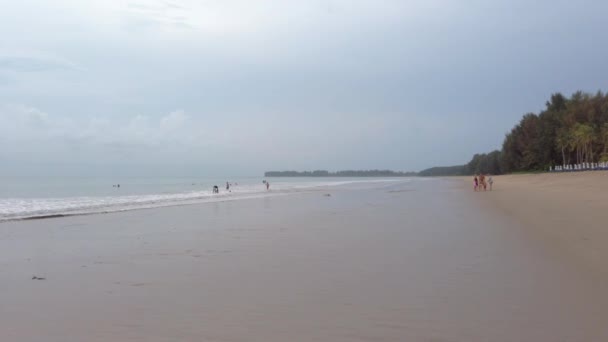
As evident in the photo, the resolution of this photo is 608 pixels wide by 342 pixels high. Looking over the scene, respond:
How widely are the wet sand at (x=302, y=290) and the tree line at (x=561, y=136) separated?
235ft

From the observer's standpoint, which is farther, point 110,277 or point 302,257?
point 302,257

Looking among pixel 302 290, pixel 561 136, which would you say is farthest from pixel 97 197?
pixel 561 136

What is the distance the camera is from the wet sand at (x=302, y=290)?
4926 millimetres

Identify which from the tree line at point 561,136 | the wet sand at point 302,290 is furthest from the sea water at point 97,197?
the tree line at point 561,136

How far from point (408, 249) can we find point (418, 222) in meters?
6.04

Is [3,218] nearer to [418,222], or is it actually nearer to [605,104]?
[418,222]

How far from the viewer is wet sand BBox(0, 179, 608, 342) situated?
4.93 m

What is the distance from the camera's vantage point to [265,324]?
203 inches

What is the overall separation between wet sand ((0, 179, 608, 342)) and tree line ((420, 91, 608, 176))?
7152 cm

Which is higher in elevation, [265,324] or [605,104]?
[605,104]

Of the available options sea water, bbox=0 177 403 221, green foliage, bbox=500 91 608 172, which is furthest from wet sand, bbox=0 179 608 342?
green foliage, bbox=500 91 608 172

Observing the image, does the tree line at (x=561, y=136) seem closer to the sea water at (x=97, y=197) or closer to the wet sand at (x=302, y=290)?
the sea water at (x=97, y=197)

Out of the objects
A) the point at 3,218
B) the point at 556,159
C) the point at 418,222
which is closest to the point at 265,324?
the point at 418,222

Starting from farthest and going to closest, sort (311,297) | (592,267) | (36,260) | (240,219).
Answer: (240,219)
(36,260)
(592,267)
(311,297)
